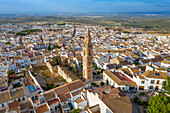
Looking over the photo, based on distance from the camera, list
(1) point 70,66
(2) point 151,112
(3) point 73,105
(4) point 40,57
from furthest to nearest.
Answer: (4) point 40,57 → (1) point 70,66 → (3) point 73,105 → (2) point 151,112

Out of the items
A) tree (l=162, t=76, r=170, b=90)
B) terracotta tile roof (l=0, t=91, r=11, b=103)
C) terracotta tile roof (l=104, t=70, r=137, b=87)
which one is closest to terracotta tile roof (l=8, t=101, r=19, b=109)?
terracotta tile roof (l=0, t=91, r=11, b=103)

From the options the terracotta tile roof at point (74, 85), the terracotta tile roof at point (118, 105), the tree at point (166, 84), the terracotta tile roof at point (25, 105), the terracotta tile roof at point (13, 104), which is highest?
the terracotta tile roof at point (118, 105)

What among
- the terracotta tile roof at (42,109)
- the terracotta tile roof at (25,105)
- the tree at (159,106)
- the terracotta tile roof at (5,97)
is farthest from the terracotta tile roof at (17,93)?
the tree at (159,106)

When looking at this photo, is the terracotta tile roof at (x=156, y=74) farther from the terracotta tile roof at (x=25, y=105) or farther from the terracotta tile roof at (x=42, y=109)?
the terracotta tile roof at (x=25, y=105)

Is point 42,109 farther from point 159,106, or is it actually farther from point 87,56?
point 159,106

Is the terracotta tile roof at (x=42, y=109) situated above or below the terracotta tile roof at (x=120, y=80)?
below

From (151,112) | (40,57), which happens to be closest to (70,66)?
(40,57)

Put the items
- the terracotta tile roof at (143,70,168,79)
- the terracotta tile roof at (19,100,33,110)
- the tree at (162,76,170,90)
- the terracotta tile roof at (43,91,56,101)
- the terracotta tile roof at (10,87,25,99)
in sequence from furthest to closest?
the terracotta tile roof at (143,70,168,79) → the tree at (162,76,170,90) → the terracotta tile roof at (10,87,25,99) → the terracotta tile roof at (43,91,56,101) → the terracotta tile roof at (19,100,33,110)

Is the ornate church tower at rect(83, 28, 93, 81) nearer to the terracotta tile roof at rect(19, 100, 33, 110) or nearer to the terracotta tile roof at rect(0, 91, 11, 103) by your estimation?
the terracotta tile roof at rect(19, 100, 33, 110)

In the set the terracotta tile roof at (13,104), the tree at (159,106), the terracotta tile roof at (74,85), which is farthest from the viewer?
the terracotta tile roof at (74,85)

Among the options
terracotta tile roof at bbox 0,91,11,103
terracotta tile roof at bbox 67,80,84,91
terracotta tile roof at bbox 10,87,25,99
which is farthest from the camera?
terracotta tile roof at bbox 67,80,84,91

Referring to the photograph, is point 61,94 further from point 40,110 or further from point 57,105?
point 40,110
